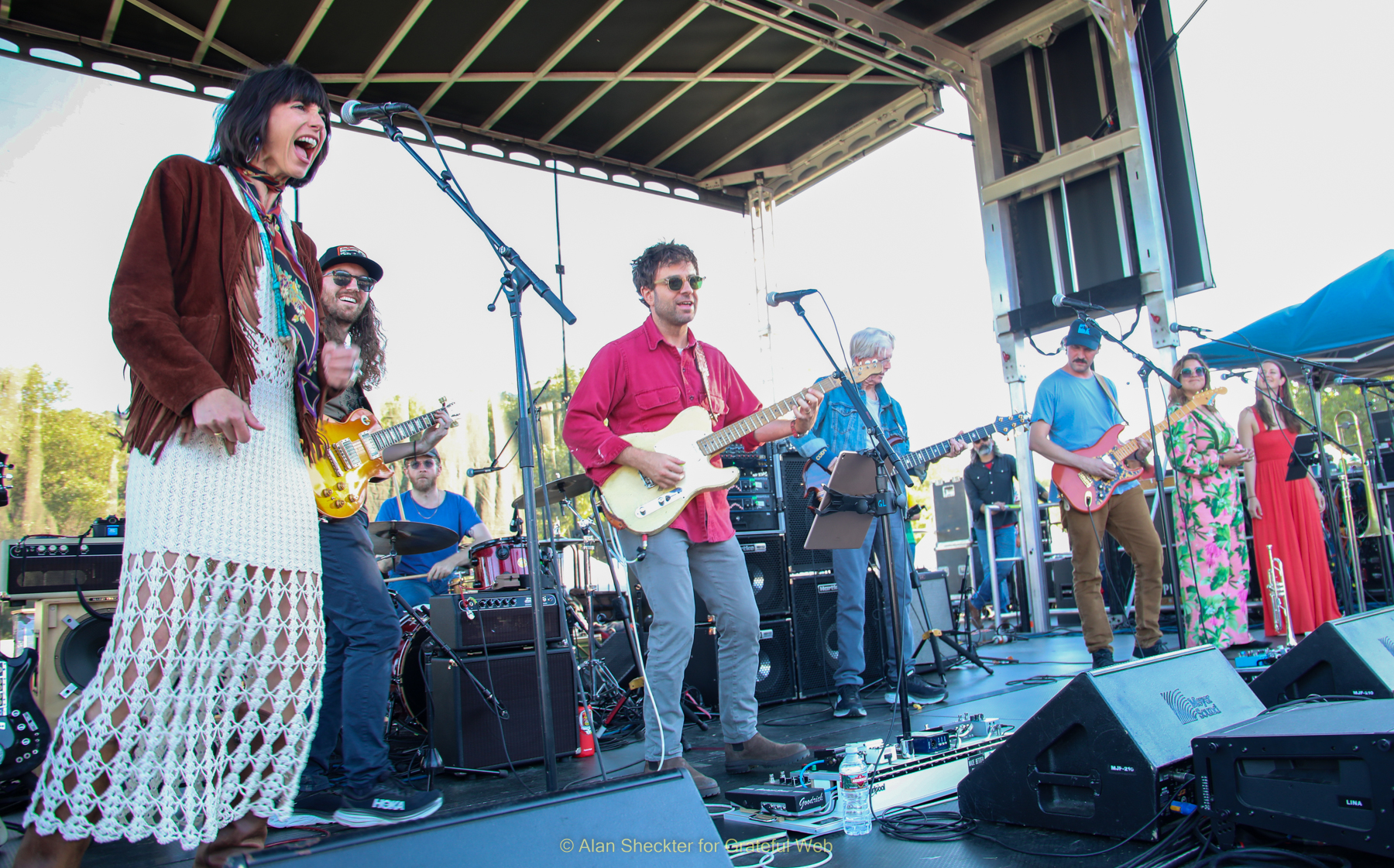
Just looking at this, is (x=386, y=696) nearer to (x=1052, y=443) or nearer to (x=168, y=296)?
(x=168, y=296)

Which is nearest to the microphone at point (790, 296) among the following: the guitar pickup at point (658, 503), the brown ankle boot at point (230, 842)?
the guitar pickup at point (658, 503)

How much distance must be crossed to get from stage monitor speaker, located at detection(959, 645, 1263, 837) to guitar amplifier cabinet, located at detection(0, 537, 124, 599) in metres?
3.93

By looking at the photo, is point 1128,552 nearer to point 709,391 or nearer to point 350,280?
point 709,391

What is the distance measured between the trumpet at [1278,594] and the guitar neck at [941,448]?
7.58ft

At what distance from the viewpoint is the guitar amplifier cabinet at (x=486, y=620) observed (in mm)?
3865

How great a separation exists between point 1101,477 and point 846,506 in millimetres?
1794

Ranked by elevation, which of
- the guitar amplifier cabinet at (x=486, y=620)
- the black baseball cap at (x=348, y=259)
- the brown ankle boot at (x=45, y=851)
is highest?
the black baseball cap at (x=348, y=259)

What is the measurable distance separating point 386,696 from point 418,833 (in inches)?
83.9

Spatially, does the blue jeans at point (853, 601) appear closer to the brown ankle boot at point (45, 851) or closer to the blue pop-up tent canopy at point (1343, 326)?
the brown ankle boot at point (45, 851)

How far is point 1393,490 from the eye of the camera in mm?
7516

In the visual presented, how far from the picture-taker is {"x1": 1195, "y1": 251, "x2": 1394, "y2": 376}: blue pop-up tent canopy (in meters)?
7.86

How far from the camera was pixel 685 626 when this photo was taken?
3.10 meters

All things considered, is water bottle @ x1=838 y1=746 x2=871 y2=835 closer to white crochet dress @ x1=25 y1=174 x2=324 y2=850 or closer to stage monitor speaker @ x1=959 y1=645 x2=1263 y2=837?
stage monitor speaker @ x1=959 y1=645 x2=1263 y2=837

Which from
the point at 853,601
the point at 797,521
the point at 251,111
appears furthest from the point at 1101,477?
the point at 251,111
